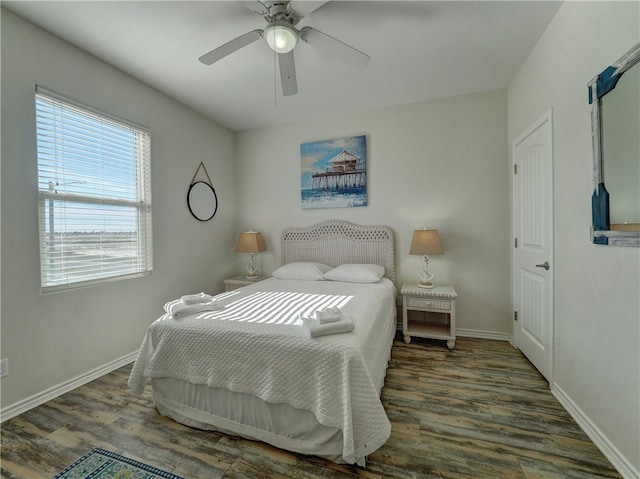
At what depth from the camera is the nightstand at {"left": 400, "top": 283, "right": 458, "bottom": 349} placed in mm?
2758

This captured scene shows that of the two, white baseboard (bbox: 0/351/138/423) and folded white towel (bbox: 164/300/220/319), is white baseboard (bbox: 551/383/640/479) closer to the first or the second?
folded white towel (bbox: 164/300/220/319)

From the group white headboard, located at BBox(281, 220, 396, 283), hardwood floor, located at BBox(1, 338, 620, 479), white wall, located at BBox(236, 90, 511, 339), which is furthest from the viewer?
white headboard, located at BBox(281, 220, 396, 283)

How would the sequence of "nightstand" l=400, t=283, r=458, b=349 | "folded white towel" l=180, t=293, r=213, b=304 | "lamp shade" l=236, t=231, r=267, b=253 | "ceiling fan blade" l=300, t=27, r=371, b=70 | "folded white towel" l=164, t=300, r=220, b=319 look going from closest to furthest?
"ceiling fan blade" l=300, t=27, r=371, b=70, "folded white towel" l=164, t=300, r=220, b=319, "folded white towel" l=180, t=293, r=213, b=304, "nightstand" l=400, t=283, r=458, b=349, "lamp shade" l=236, t=231, r=267, b=253

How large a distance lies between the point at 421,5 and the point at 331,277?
247 centimetres

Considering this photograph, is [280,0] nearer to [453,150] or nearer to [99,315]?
[453,150]

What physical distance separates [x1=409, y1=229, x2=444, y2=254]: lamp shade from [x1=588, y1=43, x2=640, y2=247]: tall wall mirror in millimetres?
1405

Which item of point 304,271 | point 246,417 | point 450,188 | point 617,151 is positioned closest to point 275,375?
point 246,417

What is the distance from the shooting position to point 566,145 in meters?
1.85

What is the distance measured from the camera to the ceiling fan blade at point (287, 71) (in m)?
1.86

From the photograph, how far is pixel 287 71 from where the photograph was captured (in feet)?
6.41

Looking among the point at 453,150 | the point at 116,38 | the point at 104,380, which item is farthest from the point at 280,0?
the point at 104,380

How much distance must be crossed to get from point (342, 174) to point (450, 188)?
4.34 ft

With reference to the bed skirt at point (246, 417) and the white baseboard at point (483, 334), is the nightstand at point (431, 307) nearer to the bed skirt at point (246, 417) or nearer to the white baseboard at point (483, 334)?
the white baseboard at point (483, 334)

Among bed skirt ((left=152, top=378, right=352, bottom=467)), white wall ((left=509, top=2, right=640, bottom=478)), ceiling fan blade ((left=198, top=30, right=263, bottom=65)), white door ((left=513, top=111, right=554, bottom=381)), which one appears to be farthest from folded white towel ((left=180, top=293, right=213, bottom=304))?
white door ((left=513, top=111, right=554, bottom=381))
